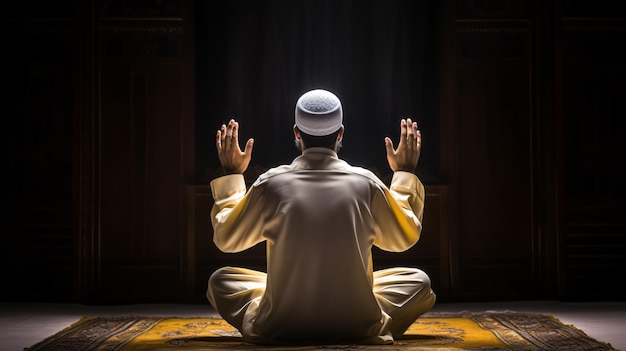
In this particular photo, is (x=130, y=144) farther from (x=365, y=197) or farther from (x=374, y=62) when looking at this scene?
(x=365, y=197)

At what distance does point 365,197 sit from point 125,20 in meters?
2.86

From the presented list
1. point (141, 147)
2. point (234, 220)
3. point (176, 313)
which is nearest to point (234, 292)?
point (234, 220)

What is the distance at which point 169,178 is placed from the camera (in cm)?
590

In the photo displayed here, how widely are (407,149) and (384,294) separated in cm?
60

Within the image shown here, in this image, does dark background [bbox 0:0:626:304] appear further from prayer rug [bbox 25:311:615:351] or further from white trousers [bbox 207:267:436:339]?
white trousers [bbox 207:267:436:339]

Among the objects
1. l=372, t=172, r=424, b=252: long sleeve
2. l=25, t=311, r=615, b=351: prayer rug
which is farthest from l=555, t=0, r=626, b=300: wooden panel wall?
l=372, t=172, r=424, b=252: long sleeve

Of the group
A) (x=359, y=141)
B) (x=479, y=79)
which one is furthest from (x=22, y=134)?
(x=479, y=79)

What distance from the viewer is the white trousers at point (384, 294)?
3.75 m

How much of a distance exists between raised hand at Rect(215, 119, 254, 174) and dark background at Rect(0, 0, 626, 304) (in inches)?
86.2

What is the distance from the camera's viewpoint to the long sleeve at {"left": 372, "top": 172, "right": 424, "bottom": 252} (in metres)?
3.61

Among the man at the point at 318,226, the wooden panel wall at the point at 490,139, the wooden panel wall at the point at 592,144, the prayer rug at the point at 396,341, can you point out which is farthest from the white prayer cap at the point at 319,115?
the wooden panel wall at the point at 592,144

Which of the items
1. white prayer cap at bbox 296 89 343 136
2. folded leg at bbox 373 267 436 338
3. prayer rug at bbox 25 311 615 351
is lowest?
prayer rug at bbox 25 311 615 351

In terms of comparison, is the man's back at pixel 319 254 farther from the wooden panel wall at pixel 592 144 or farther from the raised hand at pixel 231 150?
the wooden panel wall at pixel 592 144

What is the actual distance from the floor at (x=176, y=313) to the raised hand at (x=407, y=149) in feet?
4.16
